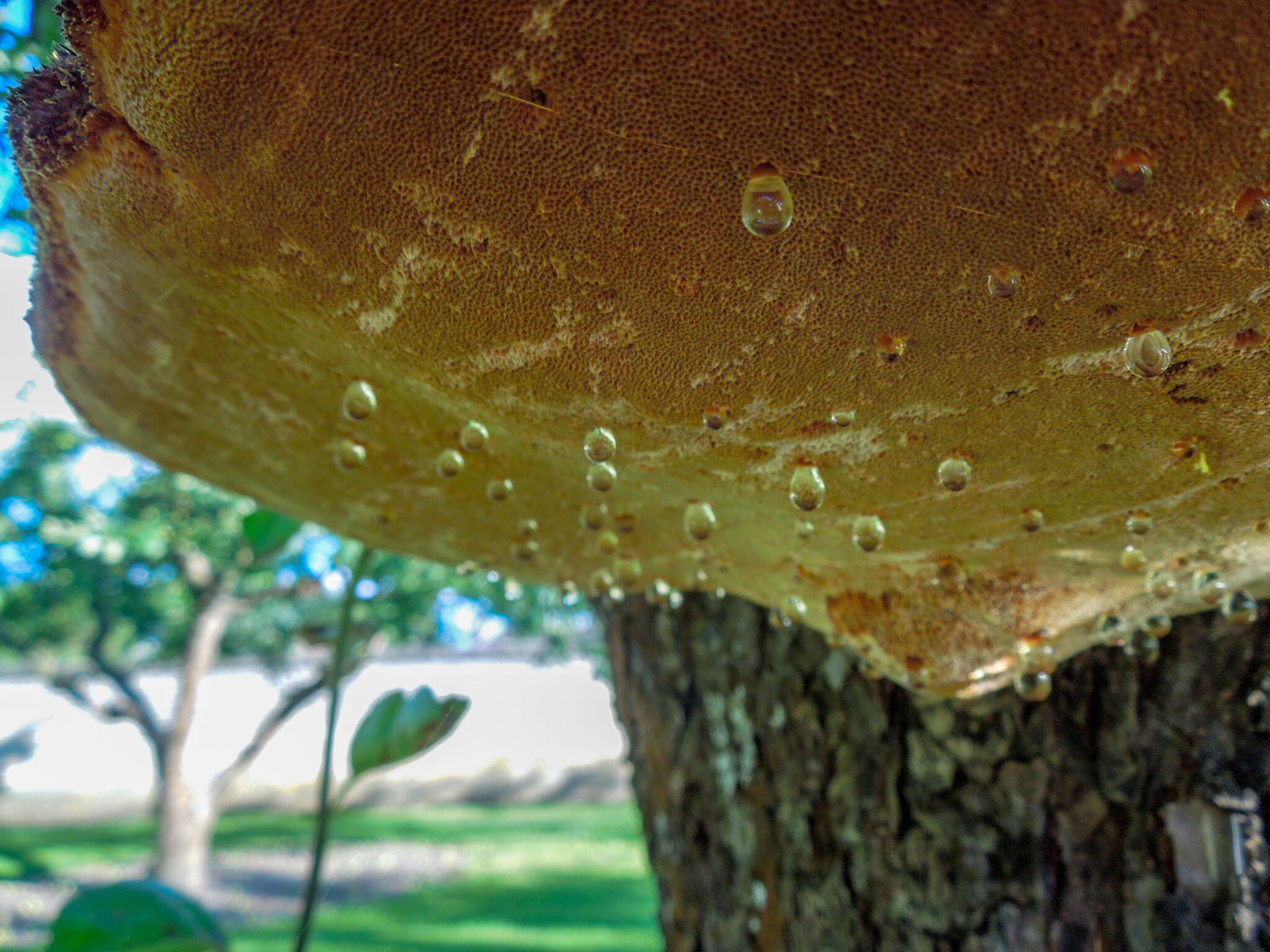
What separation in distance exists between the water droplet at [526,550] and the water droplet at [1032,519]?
30 cm

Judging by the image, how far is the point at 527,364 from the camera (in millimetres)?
310

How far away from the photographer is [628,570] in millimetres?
535

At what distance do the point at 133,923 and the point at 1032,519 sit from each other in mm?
963

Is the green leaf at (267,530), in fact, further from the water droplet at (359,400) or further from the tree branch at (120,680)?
the tree branch at (120,680)

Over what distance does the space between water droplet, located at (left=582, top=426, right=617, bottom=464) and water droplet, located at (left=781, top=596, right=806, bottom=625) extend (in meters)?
0.24

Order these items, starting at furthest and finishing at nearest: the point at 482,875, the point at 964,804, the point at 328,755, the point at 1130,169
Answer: the point at 482,875 → the point at 328,755 → the point at 964,804 → the point at 1130,169

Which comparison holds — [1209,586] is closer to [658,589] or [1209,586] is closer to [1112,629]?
[1112,629]

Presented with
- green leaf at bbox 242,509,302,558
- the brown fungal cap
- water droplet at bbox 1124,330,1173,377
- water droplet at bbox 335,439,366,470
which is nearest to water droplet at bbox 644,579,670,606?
the brown fungal cap

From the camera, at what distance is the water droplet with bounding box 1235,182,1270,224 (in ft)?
0.70

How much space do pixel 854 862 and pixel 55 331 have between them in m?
0.68

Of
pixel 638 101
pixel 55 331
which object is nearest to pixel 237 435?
pixel 55 331

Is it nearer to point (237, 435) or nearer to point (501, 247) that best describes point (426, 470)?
point (237, 435)

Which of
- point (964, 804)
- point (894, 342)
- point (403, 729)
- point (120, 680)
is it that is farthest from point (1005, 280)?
point (120, 680)

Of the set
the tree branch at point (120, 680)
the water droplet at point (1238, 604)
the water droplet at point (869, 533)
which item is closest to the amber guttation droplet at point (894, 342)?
the water droplet at point (869, 533)
